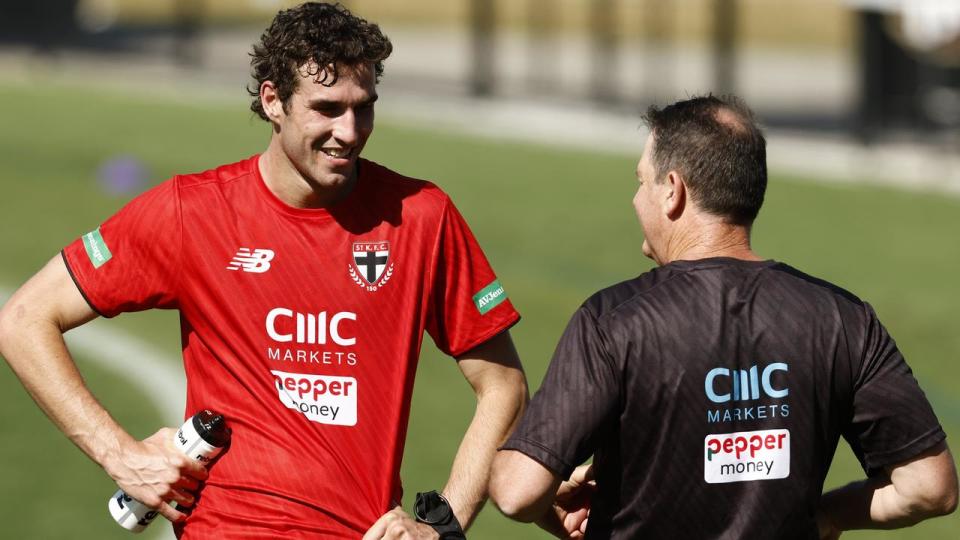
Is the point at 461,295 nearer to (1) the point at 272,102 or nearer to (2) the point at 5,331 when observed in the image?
(1) the point at 272,102

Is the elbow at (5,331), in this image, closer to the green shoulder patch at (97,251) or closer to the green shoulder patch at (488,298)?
the green shoulder patch at (97,251)

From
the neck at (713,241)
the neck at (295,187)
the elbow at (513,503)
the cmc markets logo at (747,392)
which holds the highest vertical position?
the neck at (295,187)

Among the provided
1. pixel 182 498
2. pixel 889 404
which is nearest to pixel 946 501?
pixel 889 404

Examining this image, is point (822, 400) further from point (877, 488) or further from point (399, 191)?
point (399, 191)

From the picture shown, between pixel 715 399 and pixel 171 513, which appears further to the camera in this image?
pixel 171 513

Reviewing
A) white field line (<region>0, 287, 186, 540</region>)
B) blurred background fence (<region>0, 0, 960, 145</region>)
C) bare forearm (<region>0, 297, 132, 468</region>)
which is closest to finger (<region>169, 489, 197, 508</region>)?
bare forearm (<region>0, 297, 132, 468</region>)

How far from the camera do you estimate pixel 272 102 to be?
5184 mm

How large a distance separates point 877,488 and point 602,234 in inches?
497

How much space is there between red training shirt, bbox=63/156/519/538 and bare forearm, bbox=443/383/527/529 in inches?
7.6

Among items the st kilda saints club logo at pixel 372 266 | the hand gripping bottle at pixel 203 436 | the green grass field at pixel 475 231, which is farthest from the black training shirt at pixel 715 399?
the green grass field at pixel 475 231

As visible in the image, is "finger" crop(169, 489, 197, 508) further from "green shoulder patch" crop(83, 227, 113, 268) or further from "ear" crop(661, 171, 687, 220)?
"ear" crop(661, 171, 687, 220)

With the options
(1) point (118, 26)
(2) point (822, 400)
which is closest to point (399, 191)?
(2) point (822, 400)

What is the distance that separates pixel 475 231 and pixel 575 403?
1263 centimetres

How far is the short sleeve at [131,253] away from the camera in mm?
5223
